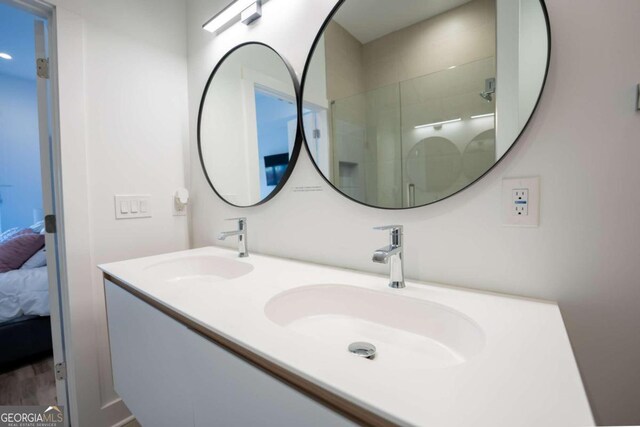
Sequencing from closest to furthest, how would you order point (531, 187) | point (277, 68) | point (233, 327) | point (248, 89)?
point (233, 327) → point (531, 187) → point (277, 68) → point (248, 89)

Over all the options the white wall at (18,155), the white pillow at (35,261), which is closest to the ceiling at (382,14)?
the white pillow at (35,261)

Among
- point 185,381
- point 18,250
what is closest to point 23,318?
point 18,250

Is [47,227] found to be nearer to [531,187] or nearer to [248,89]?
[248,89]

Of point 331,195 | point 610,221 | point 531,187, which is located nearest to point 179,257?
point 331,195

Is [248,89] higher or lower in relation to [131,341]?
higher

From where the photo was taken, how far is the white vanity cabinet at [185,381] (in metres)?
0.46

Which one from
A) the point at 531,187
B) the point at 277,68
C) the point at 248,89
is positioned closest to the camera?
the point at 531,187

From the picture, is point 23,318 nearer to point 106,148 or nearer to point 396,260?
point 106,148

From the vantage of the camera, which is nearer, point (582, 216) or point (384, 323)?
point (582, 216)

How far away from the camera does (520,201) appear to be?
673 millimetres

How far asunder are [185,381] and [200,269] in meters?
0.67

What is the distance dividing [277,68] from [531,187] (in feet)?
3.32

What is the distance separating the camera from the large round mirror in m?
0.67

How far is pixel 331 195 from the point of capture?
1.02 meters
